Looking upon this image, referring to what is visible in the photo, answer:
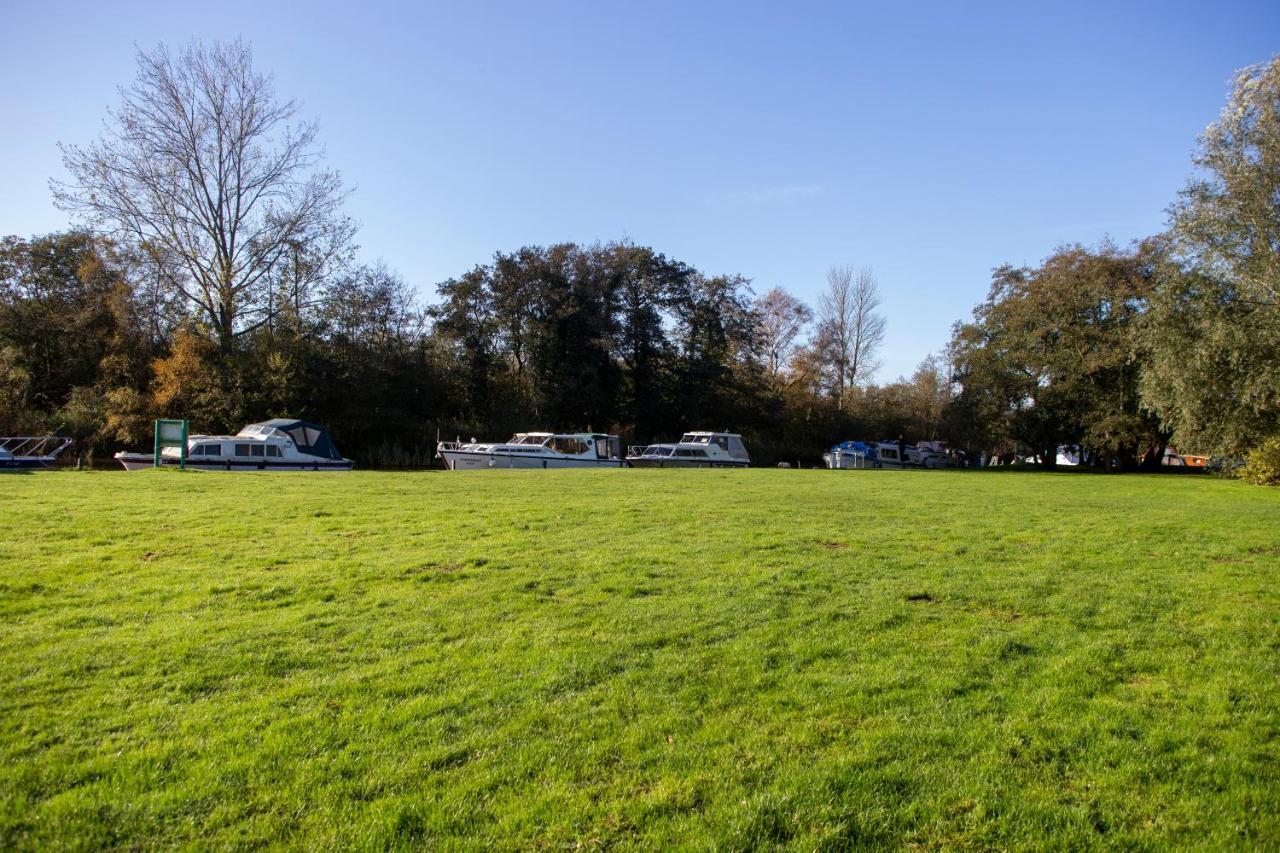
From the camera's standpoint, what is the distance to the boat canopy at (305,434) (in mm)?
30234

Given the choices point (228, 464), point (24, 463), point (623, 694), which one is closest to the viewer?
point (623, 694)

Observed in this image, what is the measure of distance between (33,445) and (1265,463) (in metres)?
48.3

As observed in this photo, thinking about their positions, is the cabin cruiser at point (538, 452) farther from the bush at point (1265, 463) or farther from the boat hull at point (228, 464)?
the bush at point (1265, 463)

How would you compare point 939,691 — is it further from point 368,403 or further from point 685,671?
point 368,403

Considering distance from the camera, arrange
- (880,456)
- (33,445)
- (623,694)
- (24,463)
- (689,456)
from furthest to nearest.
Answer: (880,456)
(689,456)
(33,445)
(24,463)
(623,694)

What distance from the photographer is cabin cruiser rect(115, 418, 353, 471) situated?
27.2 meters

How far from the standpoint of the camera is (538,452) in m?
33.7

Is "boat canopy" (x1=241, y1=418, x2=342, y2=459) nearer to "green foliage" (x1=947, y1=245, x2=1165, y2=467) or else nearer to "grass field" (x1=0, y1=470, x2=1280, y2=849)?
"grass field" (x1=0, y1=470, x2=1280, y2=849)

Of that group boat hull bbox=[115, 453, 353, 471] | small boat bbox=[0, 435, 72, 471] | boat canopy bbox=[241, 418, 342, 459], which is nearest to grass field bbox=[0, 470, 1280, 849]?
small boat bbox=[0, 435, 72, 471]

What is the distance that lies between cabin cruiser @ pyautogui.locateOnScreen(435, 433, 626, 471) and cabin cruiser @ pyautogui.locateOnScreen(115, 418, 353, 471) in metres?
5.14

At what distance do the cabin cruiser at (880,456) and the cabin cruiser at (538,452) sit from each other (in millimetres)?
16913

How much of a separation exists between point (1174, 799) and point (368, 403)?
133ft

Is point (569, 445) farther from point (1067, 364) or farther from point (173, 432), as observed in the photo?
point (1067, 364)

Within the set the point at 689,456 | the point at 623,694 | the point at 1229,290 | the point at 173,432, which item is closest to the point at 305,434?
the point at 173,432
